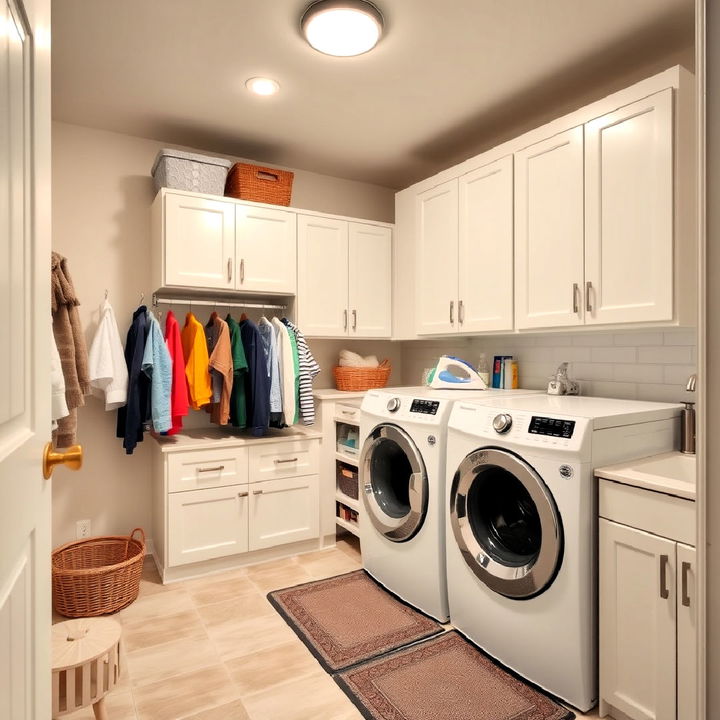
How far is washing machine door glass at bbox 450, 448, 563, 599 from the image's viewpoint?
1.82m

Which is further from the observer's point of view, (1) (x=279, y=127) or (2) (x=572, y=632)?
(1) (x=279, y=127)

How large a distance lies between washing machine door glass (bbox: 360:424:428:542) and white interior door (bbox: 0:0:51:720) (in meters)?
1.70

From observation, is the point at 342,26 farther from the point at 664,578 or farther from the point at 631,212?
the point at 664,578

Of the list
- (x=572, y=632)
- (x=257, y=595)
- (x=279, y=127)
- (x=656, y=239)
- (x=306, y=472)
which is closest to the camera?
(x=572, y=632)

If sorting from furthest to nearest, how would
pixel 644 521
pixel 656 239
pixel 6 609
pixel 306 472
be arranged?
pixel 306 472, pixel 656 239, pixel 644 521, pixel 6 609

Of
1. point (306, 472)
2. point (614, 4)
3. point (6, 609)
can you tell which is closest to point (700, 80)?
point (6, 609)

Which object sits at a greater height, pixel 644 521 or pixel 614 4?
pixel 614 4

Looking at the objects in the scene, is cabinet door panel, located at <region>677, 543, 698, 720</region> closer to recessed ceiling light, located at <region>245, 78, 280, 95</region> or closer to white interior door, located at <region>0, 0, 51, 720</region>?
white interior door, located at <region>0, 0, 51, 720</region>

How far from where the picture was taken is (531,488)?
73.9 inches

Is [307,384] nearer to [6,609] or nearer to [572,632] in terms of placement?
[572,632]

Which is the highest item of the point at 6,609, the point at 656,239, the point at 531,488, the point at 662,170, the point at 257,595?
the point at 662,170

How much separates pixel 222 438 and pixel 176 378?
1.50 feet

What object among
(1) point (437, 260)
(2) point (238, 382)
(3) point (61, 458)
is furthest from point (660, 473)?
(2) point (238, 382)

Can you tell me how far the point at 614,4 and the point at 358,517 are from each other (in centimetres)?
270
